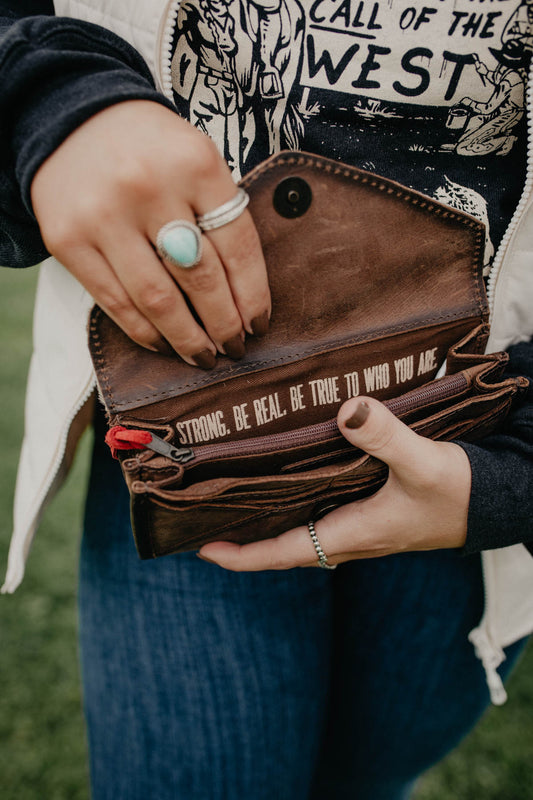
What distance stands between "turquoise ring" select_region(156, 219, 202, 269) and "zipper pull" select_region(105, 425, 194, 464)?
247 millimetres

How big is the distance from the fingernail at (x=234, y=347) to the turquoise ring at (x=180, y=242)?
0.51 feet

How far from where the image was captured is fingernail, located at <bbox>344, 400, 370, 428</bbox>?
80 centimetres

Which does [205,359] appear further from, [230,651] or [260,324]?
[230,651]

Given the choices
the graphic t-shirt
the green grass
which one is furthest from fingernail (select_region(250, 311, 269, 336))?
the green grass

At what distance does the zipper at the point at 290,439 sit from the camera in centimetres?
79

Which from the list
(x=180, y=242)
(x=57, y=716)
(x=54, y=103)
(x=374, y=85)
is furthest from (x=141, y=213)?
(x=57, y=716)

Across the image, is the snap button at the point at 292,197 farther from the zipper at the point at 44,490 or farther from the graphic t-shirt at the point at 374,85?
the zipper at the point at 44,490

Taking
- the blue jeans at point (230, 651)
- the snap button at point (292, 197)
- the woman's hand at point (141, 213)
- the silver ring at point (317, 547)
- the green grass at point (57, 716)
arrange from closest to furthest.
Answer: the woman's hand at point (141, 213) → the snap button at point (292, 197) → the silver ring at point (317, 547) → the blue jeans at point (230, 651) → the green grass at point (57, 716)

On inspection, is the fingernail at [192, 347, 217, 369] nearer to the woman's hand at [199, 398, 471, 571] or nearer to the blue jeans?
the woman's hand at [199, 398, 471, 571]

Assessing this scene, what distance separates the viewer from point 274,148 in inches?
35.1

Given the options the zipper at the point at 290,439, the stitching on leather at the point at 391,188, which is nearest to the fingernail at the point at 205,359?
the zipper at the point at 290,439

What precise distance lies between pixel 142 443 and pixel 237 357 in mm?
185

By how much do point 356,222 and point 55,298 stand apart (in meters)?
0.54

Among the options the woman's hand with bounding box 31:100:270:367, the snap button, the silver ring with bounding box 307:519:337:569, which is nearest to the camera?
the woman's hand with bounding box 31:100:270:367
